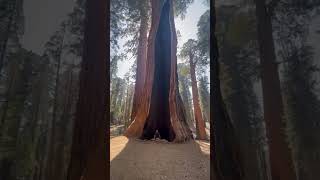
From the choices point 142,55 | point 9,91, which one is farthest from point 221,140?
point 142,55

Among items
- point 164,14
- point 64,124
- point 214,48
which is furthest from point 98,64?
point 164,14

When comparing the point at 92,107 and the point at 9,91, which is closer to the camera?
the point at 9,91

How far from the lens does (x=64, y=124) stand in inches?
45.2

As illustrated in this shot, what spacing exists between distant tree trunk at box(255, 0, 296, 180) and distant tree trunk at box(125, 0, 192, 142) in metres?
5.96

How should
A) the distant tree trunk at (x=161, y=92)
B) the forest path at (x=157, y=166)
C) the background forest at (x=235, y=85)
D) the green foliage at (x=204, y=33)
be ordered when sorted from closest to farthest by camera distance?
1. the background forest at (x=235, y=85)
2. the forest path at (x=157, y=166)
3. the distant tree trunk at (x=161, y=92)
4. the green foliage at (x=204, y=33)

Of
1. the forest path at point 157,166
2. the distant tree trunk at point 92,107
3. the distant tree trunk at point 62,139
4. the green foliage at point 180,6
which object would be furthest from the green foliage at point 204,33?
the distant tree trunk at point 62,139

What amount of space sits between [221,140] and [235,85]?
364 mm

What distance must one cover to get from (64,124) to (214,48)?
1.04m

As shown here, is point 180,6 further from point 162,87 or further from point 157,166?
point 157,166

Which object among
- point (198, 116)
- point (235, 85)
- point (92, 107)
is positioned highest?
point (235, 85)

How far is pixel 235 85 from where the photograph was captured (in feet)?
3.92

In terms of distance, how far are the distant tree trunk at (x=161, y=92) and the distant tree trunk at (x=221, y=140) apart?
575 cm

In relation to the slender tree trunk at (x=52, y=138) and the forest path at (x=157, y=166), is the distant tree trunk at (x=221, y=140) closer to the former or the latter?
the slender tree trunk at (x=52, y=138)

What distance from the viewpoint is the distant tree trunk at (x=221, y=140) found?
1181 mm
